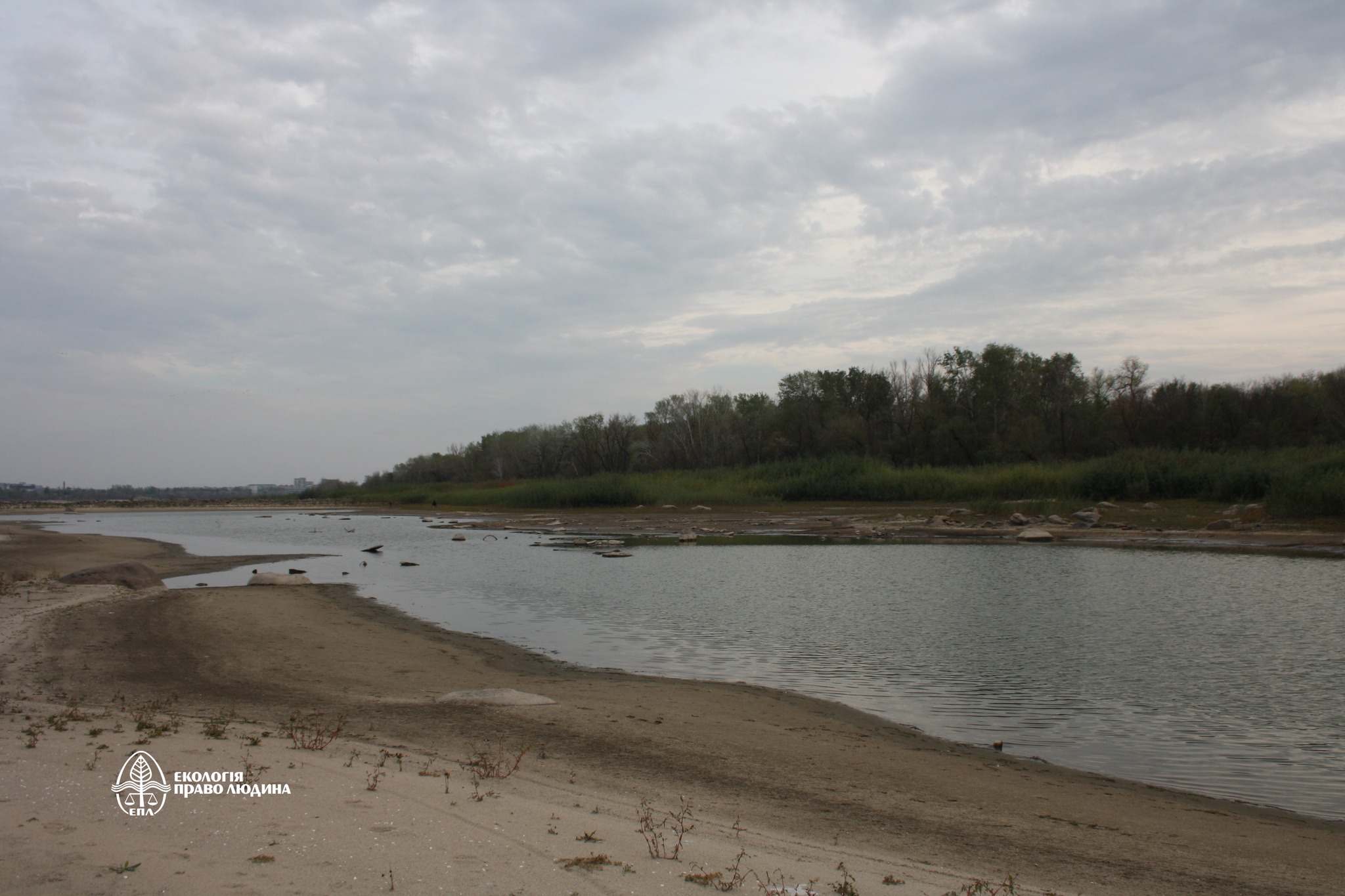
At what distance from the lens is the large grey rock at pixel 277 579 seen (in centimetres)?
2105

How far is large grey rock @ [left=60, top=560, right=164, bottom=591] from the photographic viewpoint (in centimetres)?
1886

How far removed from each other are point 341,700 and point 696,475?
190 feet

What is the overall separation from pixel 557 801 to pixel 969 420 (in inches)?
2708

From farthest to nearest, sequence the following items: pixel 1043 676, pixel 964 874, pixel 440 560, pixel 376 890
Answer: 1. pixel 440 560
2. pixel 1043 676
3. pixel 964 874
4. pixel 376 890

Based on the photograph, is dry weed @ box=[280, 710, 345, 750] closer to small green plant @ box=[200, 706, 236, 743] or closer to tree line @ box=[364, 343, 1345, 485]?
small green plant @ box=[200, 706, 236, 743]

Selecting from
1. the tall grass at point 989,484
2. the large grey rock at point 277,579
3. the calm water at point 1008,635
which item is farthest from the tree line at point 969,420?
the large grey rock at point 277,579

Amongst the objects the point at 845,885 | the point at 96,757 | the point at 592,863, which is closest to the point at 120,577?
the point at 96,757

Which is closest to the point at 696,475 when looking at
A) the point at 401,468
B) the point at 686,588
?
the point at 686,588

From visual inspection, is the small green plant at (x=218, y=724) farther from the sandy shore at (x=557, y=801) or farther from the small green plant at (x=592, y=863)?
the small green plant at (x=592, y=863)

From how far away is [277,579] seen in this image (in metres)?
21.4

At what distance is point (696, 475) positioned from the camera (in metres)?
66.8

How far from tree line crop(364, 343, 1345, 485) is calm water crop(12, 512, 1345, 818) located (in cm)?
3222

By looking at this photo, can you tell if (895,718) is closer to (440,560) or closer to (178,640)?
(178,640)

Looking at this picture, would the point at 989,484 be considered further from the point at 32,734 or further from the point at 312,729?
the point at 32,734
